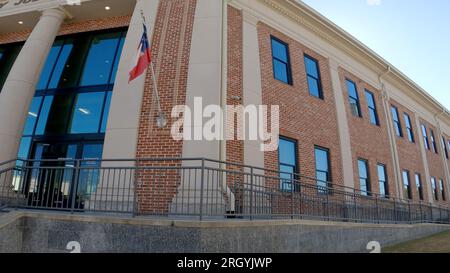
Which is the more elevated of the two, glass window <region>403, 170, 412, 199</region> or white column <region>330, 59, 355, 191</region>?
white column <region>330, 59, 355, 191</region>

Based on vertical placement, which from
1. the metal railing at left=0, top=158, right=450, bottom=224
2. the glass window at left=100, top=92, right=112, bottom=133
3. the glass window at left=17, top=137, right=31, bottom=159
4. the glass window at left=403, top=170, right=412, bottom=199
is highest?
the glass window at left=100, top=92, right=112, bottom=133

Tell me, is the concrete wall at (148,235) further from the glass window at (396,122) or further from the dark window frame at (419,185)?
the dark window frame at (419,185)

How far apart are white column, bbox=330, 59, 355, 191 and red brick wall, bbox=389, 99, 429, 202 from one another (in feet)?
18.8

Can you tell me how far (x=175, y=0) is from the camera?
9.72m

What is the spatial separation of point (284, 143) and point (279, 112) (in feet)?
3.54

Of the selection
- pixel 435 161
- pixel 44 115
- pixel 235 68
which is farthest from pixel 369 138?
pixel 44 115

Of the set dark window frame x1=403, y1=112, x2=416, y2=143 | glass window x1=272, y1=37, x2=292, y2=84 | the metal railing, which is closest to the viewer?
the metal railing

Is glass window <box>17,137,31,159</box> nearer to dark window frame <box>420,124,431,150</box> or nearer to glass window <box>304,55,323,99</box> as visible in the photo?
glass window <box>304,55,323,99</box>

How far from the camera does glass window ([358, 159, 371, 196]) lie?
1326 centimetres

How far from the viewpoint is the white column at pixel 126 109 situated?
8258 mm

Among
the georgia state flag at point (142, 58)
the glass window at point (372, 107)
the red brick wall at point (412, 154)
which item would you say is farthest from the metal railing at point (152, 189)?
the red brick wall at point (412, 154)

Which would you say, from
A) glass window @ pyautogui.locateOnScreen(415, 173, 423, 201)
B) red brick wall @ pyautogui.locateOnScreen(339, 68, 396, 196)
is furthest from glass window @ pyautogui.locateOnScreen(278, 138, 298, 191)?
glass window @ pyautogui.locateOnScreen(415, 173, 423, 201)

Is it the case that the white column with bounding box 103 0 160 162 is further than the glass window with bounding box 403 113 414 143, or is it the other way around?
the glass window with bounding box 403 113 414 143
